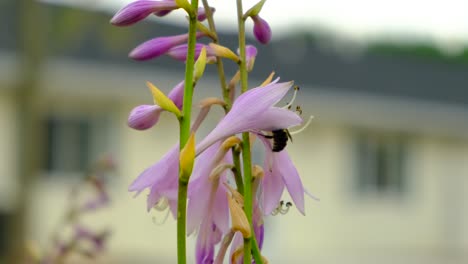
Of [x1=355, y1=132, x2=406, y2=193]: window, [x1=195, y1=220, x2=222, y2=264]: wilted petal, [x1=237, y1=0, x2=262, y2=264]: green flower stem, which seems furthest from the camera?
[x1=355, y1=132, x2=406, y2=193]: window

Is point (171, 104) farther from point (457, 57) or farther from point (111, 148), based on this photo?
point (457, 57)

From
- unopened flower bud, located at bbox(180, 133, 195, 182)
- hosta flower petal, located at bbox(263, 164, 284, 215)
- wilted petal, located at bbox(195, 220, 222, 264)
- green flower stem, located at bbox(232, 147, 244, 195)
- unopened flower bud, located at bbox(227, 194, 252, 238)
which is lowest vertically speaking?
wilted petal, located at bbox(195, 220, 222, 264)

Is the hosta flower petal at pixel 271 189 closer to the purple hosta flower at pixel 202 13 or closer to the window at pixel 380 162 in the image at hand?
the purple hosta flower at pixel 202 13

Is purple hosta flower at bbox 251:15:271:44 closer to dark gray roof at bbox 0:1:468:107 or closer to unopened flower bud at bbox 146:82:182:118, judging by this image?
unopened flower bud at bbox 146:82:182:118

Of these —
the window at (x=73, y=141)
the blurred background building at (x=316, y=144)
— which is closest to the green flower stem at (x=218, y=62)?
the blurred background building at (x=316, y=144)

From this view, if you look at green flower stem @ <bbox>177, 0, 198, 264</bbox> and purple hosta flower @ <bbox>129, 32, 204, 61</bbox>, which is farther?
purple hosta flower @ <bbox>129, 32, 204, 61</bbox>

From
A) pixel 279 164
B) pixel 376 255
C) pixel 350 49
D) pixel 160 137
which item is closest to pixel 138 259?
pixel 160 137

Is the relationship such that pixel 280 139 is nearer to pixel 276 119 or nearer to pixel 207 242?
pixel 276 119

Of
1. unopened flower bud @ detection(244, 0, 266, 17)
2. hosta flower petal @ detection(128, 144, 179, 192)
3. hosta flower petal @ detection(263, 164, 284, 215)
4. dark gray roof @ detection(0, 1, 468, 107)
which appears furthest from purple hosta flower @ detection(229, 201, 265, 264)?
dark gray roof @ detection(0, 1, 468, 107)

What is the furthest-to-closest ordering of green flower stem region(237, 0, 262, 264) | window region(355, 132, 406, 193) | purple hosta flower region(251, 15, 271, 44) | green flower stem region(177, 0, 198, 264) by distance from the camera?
window region(355, 132, 406, 193) < purple hosta flower region(251, 15, 271, 44) < green flower stem region(237, 0, 262, 264) < green flower stem region(177, 0, 198, 264)
